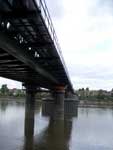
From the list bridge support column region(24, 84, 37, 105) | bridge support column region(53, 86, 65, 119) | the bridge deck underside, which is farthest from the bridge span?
bridge support column region(24, 84, 37, 105)

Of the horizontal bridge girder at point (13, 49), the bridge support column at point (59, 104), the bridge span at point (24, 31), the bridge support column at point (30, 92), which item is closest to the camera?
the bridge span at point (24, 31)

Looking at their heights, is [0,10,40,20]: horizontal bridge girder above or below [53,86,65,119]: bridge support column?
above

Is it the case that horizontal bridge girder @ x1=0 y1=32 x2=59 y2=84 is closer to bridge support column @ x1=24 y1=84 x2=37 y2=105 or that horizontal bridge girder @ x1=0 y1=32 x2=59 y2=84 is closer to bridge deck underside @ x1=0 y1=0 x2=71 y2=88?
bridge deck underside @ x1=0 y1=0 x2=71 y2=88

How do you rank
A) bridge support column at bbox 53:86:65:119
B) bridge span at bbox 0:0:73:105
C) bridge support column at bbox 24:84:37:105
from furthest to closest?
bridge support column at bbox 24:84:37:105 < bridge support column at bbox 53:86:65:119 < bridge span at bbox 0:0:73:105

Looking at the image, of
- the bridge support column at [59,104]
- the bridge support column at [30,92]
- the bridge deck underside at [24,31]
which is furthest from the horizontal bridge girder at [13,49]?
the bridge support column at [30,92]

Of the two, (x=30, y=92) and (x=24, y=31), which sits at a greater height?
(x=24, y=31)

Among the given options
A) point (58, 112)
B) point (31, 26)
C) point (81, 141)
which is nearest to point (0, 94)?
point (58, 112)

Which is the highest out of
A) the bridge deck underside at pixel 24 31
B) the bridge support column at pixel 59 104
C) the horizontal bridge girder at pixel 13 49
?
the bridge deck underside at pixel 24 31

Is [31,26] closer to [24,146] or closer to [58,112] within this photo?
[24,146]

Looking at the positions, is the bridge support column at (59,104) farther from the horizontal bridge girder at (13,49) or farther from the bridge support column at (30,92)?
the horizontal bridge girder at (13,49)

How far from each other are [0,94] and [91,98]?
47.2 metres

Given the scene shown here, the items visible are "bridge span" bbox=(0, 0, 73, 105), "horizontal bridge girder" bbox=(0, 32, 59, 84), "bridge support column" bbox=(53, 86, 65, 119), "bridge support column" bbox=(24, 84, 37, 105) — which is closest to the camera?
Answer: "bridge span" bbox=(0, 0, 73, 105)

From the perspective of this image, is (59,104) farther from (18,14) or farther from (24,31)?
(18,14)

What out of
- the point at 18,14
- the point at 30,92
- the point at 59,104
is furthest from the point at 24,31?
the point at 30,92
